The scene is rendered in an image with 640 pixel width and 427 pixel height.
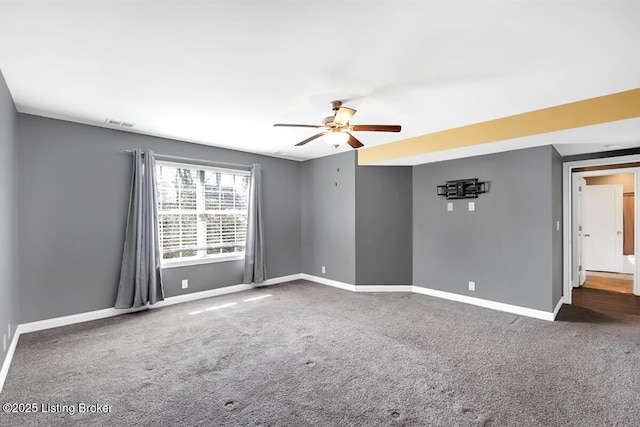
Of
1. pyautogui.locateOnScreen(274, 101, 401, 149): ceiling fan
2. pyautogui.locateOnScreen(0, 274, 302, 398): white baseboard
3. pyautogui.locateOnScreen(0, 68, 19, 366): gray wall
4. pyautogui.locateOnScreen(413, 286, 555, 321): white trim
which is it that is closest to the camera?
pyautogui.locateOnScreen(0, 68, 19, 366): gray wall

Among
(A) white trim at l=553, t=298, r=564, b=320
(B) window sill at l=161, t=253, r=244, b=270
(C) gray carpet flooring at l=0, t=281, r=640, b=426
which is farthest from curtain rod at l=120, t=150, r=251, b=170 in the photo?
(A) white trim at l=553, t=298, r=564, b=320

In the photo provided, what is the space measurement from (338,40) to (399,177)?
351 cm

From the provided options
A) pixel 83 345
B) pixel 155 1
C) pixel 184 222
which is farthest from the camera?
pixel 184 222

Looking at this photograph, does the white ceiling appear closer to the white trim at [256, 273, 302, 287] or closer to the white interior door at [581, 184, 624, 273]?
the white trim at [256, 273, 302, 287]

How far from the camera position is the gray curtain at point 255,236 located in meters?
5.34

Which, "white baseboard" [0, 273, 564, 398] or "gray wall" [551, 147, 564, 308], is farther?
"gray wall" [551, 147, 564, 308]

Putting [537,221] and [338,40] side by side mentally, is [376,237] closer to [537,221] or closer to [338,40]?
[537,221]

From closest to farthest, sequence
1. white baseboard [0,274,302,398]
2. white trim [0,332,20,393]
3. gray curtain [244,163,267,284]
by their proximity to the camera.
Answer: white trim [0,332,20,393] < white baseboard [0,274,302,398] < gray curtain [244,163,267,284]

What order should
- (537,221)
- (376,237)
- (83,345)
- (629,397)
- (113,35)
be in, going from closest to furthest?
(113,35)
(629,397)
(83,345)
(537,221)
(376,237)

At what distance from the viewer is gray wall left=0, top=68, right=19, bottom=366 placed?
252 cm

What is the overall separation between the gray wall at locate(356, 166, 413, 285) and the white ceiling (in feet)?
5.69

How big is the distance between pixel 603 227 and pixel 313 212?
626 centimetres

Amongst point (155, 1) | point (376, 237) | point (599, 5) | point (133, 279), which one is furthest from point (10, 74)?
point (376, 237)

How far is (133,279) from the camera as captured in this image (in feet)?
13.3
